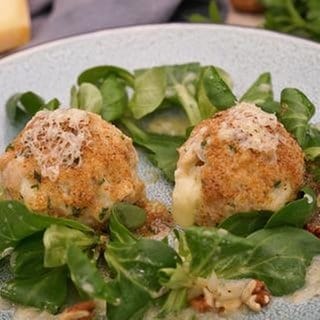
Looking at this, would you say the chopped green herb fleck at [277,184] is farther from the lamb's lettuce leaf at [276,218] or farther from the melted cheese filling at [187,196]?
the melted cheese filling at [187,196]

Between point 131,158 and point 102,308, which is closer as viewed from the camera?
point 102,308

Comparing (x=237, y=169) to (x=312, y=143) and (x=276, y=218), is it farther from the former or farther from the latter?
(x=312, y=143)

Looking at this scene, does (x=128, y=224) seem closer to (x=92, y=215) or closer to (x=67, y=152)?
(x=92, y=215)

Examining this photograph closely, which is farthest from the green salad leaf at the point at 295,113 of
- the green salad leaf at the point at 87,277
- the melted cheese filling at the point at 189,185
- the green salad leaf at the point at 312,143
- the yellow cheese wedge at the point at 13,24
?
the yellow cheese wedge at the point at 13,24

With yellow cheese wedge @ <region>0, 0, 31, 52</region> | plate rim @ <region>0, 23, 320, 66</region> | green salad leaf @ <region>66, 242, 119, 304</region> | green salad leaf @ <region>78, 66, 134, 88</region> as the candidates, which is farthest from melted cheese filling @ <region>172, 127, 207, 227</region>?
yellow cheese wedge @ <region>0, 0, 31, 52</region>

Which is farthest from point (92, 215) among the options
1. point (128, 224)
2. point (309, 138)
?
point (309, 138)

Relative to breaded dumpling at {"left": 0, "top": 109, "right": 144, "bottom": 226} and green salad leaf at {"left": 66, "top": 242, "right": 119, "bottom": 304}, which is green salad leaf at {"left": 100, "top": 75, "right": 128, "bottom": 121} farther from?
green salad leaf at {"left": 66, "top": 242, "right": 119, "bottom": 304}
